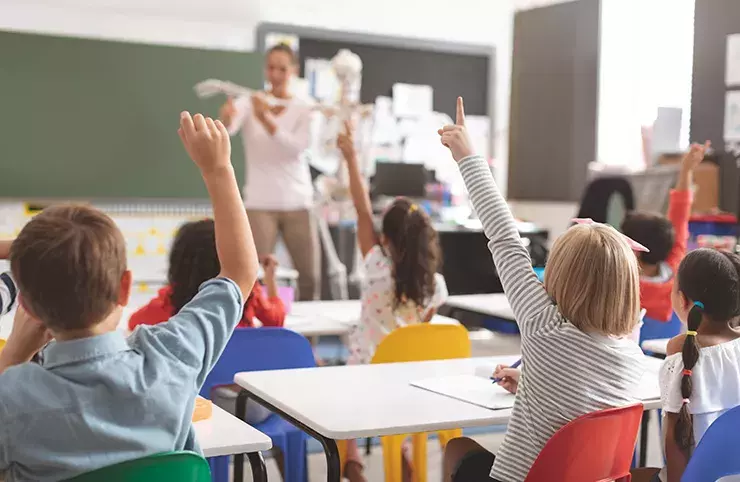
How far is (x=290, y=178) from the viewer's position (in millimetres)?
4820

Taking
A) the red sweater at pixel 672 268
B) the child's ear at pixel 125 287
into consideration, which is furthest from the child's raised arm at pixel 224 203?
the red sweater at pixel 672 268

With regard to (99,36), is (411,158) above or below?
below

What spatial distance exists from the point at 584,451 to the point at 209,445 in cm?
67

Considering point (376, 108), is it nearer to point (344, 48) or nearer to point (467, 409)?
point (344, 48)

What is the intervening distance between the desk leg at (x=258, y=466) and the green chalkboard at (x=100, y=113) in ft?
14.3

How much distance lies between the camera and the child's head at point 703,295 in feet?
6.02

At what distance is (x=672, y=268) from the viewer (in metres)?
3.31

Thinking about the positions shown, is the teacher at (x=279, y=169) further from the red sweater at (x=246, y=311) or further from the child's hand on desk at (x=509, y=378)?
the child's hand on desk at (x=509, y=378)

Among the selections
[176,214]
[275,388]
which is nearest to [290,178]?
[176,214]

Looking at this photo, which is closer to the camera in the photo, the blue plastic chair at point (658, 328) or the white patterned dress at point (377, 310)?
the white patterned dress at point (377, 310)

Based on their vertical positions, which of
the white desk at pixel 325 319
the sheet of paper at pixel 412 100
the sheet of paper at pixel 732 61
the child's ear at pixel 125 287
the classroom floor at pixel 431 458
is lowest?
the classroom floor at pixel 431 458

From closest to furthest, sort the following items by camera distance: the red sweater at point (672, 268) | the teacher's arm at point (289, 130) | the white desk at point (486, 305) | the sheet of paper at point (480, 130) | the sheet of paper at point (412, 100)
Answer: the red sweater at point (672, 268), the white desk at point (486, 305), the teacher's arm at point (289, 130), the sheet of paper at point (412, 100), the sheet of paper at point (480, 130)

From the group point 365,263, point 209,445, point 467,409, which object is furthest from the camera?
point 365,263

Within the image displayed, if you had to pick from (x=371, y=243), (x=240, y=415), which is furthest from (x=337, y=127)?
(x=240, y=415)
